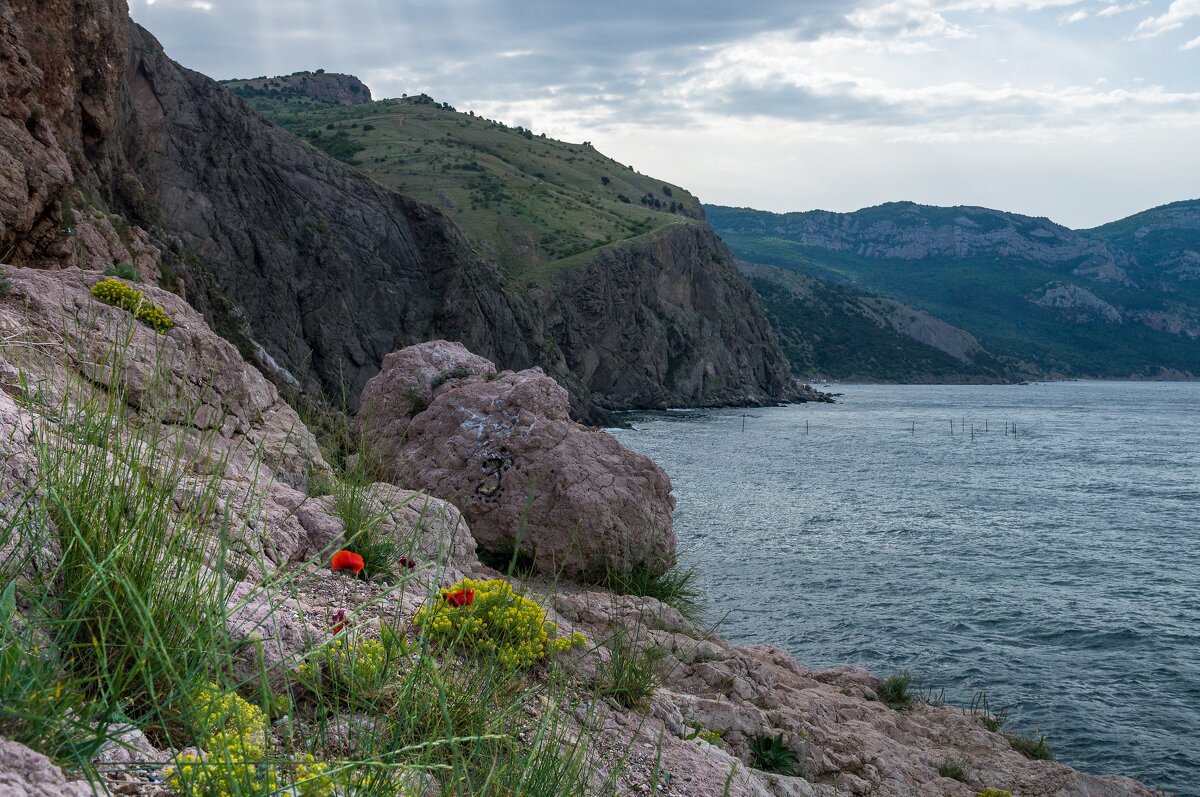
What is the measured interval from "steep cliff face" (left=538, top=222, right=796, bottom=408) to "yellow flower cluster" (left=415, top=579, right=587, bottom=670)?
74.1m

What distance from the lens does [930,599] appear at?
21.3 m

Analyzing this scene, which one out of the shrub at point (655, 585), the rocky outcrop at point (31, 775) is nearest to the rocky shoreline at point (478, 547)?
the rocky outcrop at point (31, 775)

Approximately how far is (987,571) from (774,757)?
2040cm

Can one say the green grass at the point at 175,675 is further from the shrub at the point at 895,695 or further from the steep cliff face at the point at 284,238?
the steep cliff face at the point at 284,238

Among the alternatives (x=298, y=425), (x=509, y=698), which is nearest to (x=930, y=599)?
(x=298, y=425)

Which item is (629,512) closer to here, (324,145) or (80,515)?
(80,515)

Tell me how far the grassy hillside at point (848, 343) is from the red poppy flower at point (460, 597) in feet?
484

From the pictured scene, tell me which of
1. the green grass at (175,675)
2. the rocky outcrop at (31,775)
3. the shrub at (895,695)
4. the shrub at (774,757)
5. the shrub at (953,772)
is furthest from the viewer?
the shrub at (895,695)

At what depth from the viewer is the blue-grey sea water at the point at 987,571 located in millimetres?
15234

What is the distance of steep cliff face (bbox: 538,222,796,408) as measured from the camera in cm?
→ 8775

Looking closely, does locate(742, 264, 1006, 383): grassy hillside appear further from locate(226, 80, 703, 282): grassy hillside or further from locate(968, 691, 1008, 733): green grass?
locate(968, 691, 1008, 733): green grass

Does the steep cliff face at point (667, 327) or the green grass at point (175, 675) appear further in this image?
the steep cliff face at point (667, 327)

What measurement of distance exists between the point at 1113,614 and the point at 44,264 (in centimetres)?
2324

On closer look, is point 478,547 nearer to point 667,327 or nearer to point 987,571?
point 987,571
